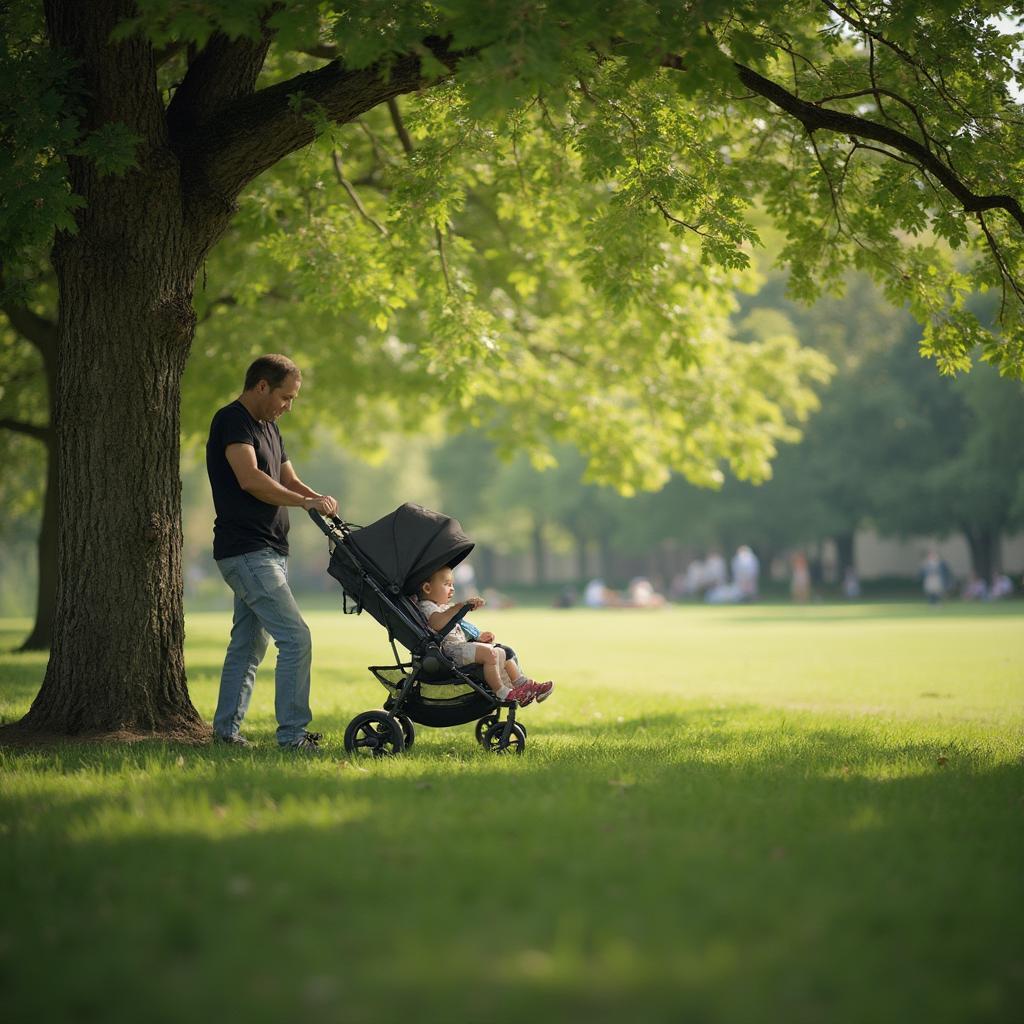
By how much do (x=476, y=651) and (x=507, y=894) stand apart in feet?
Answer: 11.2

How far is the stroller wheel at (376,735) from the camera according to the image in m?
7.17

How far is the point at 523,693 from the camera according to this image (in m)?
7.17

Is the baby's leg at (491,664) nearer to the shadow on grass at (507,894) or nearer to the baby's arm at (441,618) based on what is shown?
the baby's arm at (441,618)

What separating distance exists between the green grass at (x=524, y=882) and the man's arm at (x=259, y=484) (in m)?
1.62

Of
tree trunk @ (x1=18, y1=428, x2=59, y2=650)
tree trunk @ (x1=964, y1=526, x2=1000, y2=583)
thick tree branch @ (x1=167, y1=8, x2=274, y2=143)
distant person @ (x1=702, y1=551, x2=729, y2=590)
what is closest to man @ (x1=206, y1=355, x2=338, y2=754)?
thick tree branch @ (x1=167, y1=8, x2=274, y2=143)

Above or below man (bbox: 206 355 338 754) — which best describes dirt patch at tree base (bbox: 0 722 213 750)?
below

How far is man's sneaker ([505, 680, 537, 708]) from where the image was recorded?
7.14 metres

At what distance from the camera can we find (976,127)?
8602mm

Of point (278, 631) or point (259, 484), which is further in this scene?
point (278, 631)

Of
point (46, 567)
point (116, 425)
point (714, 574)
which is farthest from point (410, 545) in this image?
point (714, 574)

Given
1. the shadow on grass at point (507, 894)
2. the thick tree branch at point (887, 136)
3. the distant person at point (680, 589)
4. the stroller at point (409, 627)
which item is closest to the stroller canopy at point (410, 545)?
the stroller at point (409, 627)

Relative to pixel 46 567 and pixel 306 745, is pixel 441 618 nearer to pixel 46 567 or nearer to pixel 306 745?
pixel 306 745

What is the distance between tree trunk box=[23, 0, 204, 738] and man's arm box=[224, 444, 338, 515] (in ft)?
3.16

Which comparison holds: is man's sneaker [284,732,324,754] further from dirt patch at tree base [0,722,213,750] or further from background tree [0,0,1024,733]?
background tree [0,0,1024,733]
